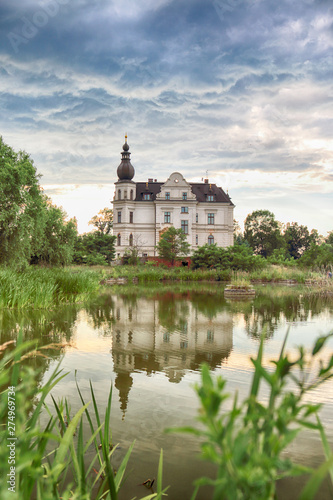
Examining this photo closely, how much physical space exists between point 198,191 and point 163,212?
6385mm

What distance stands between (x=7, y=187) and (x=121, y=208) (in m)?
32.1

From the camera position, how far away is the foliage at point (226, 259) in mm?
34219

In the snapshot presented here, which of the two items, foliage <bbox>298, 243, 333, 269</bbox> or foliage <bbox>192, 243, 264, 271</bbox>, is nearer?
foliage <bbox>298, 243, 333, 269</bbox>

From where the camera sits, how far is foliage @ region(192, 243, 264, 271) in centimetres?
3422

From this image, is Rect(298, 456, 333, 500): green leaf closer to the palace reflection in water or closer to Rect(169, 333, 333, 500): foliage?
Rect(169, 333, 333, 500): foliage

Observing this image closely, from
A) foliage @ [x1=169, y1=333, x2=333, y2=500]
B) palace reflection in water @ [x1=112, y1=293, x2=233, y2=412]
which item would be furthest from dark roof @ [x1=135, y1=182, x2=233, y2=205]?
foliage @ [x1=169, y1=333, x2=333, y2=500]

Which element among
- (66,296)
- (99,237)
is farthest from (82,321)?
(99,237)

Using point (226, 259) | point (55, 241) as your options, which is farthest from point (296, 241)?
point (55, 241)

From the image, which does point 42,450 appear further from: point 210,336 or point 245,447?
point 210,336

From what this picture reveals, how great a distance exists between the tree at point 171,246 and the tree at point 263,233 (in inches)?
1036

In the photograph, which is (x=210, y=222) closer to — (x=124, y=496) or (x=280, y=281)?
(x=280, y=281)

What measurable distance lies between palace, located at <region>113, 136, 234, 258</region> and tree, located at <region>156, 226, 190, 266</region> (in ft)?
18.1

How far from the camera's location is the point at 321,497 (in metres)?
2.76

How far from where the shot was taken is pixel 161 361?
249 inches
